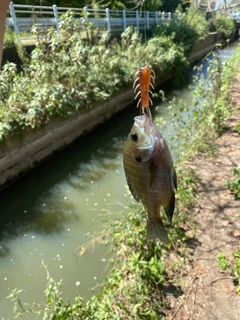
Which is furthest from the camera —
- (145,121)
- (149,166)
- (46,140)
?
(46,140)

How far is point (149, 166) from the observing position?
1.12m

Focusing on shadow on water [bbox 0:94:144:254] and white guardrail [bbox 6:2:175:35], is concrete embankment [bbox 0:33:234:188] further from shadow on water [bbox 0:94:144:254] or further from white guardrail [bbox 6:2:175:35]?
white guardrail [bbox 6:2:175:35]

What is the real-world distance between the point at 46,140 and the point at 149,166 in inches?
221

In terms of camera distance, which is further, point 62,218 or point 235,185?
point 62,218

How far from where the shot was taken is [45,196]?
217 inches

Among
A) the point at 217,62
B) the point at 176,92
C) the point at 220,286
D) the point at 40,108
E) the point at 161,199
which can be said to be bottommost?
the point at 176,92

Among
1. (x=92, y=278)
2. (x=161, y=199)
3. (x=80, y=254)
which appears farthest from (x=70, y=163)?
(x=161, y=199)

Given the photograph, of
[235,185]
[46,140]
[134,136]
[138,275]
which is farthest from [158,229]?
[46,140]

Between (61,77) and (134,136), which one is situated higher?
(134,136)

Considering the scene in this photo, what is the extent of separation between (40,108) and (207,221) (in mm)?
4140

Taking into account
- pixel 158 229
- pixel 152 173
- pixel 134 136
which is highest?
pixel 134 136

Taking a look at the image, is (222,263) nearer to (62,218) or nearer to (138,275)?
(138,275)

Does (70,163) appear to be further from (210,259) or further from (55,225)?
(210,259)

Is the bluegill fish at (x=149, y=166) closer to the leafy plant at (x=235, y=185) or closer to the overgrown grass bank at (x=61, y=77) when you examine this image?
the leafy plant at (x=235, y=185)
